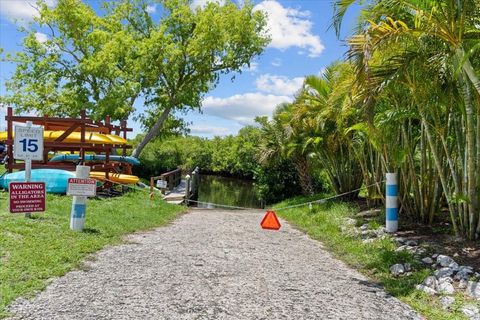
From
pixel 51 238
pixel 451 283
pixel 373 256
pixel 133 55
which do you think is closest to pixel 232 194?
pixel 133 55

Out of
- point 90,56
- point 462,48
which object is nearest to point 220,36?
point 90,56

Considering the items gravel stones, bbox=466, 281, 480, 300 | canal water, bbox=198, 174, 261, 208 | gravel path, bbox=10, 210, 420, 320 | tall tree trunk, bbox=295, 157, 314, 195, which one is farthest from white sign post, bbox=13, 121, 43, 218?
canal water, bbox=198, 174, 261, 208

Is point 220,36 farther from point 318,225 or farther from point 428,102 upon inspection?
point 428,102

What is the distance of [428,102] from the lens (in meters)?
7.26

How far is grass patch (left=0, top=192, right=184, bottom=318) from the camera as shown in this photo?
4914 millimetres

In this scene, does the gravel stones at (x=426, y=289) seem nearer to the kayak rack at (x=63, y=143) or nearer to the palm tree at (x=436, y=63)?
the palm tree at (x=436, y=63)

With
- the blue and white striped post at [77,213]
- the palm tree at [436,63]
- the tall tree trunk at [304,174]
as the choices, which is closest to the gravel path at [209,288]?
the blue and white striped post at [77,213]

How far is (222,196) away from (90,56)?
476 inches

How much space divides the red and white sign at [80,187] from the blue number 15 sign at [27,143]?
1770 mm

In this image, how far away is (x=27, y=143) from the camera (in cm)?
893

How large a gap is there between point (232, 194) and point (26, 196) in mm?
24464

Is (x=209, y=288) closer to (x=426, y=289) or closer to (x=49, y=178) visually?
(x=426, y=289)

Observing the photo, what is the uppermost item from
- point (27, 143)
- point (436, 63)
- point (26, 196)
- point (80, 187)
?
point (436, 63)

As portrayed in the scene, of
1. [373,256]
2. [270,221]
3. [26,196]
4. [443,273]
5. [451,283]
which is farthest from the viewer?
[270,221]
